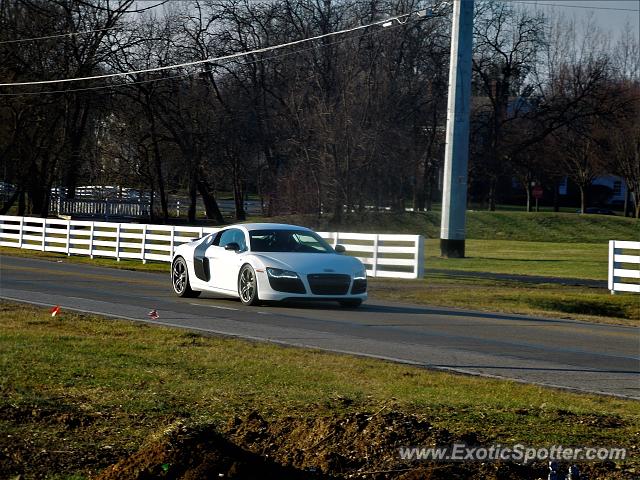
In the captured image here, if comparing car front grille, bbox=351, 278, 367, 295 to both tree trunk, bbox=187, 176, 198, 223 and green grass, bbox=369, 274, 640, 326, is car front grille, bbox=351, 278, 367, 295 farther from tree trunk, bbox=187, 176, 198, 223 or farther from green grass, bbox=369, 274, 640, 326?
tree trunk, bbox=187, 176, 198, 223

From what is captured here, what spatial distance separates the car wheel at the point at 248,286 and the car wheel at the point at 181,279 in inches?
67.6

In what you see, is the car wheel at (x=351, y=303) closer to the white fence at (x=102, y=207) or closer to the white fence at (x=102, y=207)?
the white fence at (x=102, y=207)

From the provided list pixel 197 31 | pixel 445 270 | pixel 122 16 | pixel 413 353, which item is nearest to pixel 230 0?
pixel 197 31

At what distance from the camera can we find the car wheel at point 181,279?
20.2 m


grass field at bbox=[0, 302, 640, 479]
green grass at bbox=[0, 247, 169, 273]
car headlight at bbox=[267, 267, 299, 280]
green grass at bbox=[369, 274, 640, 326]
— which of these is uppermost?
car headlight at bbox=[267, 267, 299, 280]

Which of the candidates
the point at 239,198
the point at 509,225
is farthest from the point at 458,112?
the point at 239,198

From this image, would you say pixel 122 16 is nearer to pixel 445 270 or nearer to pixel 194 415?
pixel 445 270

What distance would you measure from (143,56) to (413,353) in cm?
4389

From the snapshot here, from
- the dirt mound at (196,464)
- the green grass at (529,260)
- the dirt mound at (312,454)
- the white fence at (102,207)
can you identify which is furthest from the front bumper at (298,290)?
the white fence at (102,207)

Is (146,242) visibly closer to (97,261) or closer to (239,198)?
(97,261)

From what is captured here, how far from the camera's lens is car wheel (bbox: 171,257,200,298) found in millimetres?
20234

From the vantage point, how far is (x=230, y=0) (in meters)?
63.3

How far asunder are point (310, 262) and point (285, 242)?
44.3 inches

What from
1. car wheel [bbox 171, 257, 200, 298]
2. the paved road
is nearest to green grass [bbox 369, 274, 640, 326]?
the paved road
